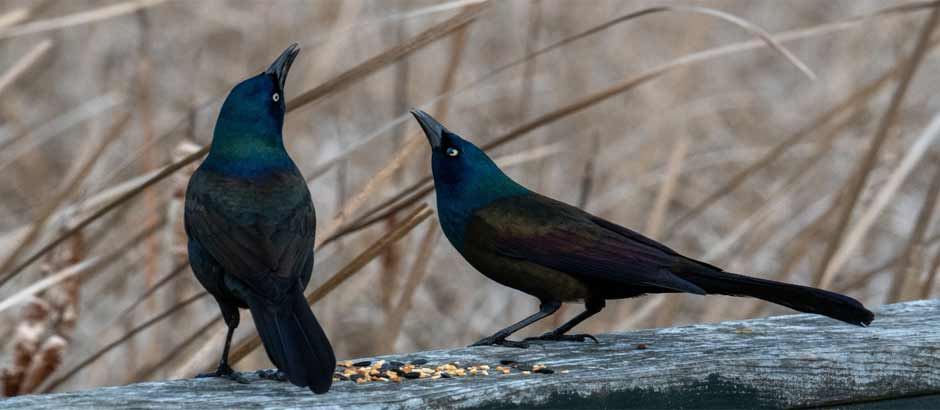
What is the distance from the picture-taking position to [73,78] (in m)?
6.22

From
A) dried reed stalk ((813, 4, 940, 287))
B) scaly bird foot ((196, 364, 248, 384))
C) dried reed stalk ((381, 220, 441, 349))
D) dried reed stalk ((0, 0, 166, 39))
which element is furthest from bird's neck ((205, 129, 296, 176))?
dried reed stalk ((813, 4, 940, 287))

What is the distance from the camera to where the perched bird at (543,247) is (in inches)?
82.1

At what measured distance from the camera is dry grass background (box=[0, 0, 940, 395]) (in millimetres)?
2910

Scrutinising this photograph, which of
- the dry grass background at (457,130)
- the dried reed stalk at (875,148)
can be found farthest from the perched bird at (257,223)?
the dried reed stalk at (875,148)

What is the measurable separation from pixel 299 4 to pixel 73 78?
4.13 ft

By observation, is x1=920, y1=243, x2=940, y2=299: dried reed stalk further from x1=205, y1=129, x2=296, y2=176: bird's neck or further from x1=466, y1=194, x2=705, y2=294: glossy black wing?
x1=205, y1=129, x2=296, y2=176: bird's neck

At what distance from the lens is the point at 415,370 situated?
1.84 m

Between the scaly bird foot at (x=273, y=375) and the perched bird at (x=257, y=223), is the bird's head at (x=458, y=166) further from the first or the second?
the scaly bird foot at (x=273, y=375)

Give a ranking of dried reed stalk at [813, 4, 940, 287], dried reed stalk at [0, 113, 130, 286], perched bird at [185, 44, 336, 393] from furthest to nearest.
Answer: dried reed stalk at [813, 4, 940, 287], dried reed stalk at [0, 113, 130, 286], perched bird at [185, 44, 336, 393]

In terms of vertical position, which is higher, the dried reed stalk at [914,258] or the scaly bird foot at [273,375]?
the dried reed stalk at [914,258]

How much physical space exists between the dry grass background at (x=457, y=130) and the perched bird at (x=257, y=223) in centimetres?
22

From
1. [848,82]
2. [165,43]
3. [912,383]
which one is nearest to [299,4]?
[165,43]

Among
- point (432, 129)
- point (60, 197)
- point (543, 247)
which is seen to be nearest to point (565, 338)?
point (543, 247)

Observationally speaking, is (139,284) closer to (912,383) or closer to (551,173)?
(551,173)
